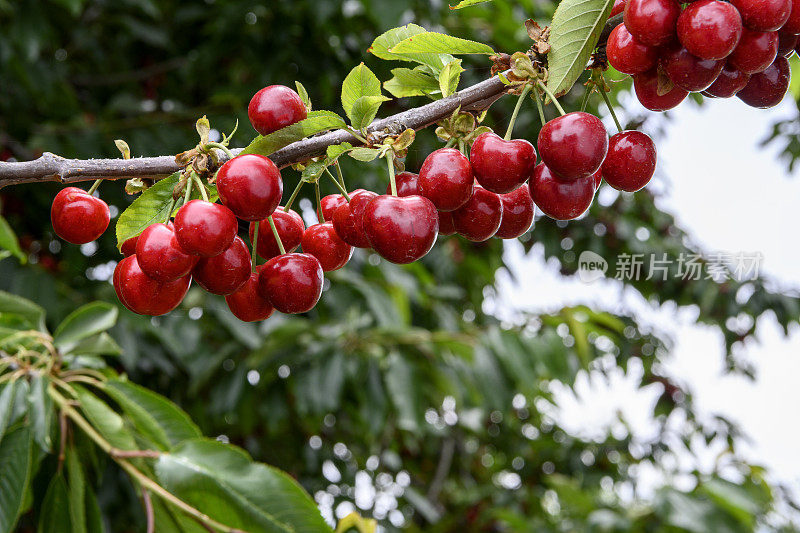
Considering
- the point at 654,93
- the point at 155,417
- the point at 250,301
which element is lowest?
the point at 155,417

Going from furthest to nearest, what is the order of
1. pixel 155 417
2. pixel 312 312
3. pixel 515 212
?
1. pixel 312 312
2. pixel 155 417
3. pixel 515 212

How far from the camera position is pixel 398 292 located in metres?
2.87

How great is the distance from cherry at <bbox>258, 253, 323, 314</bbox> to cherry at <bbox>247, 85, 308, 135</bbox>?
0.44ft

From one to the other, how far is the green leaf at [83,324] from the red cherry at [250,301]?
0.78 m

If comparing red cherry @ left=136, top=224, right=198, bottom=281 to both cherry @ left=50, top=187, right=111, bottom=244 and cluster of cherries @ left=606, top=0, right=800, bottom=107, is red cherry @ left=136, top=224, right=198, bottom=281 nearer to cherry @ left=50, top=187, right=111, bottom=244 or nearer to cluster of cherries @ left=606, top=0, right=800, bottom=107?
cherry @ left=50, top=187, right=111, bottom=244

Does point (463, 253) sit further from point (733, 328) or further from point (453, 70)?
point (453, 70)

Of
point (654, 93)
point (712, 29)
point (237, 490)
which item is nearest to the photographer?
point (712, 29)

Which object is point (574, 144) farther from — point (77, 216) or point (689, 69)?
point (77, 216)

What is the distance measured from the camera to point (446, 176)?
67cm

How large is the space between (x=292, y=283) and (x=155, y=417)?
0.73m

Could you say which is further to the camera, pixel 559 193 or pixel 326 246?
pixel 326 246

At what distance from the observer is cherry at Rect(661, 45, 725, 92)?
23.1 inches

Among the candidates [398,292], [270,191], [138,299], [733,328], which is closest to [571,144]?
[270,191]

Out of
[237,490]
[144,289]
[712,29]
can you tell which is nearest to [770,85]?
[712,29]
